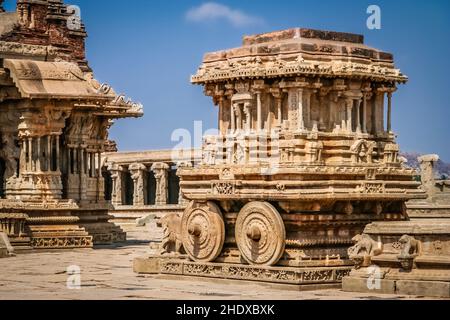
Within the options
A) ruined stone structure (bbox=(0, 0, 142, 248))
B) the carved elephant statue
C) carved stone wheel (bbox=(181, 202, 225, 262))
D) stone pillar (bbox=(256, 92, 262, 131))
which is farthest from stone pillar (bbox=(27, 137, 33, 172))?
the carved elephant statue

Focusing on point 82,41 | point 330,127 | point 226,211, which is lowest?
point 226,211

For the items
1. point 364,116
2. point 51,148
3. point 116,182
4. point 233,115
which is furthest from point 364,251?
point 116,182

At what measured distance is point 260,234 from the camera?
22125 mm

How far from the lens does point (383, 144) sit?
24.0 meters

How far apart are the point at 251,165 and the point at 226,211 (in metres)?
1.08

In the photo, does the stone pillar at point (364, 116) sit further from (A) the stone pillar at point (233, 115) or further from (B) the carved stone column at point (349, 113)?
(A) the stone pillar at point (233, 115)

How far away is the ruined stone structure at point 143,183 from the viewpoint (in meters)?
47.3

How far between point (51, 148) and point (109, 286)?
12.8 meters

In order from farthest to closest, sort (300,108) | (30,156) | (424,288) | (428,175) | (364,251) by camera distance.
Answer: (428,175)
(30,156)
(300,108)
(364,251)
(424,288)

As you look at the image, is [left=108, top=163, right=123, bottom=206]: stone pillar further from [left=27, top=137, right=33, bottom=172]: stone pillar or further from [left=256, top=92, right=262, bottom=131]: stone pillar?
[left=256, top=92, right=262, bottom=131]: stone pillar

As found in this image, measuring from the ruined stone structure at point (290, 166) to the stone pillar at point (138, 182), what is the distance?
24188 mm

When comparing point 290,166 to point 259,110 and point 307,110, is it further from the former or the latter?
point 259,110

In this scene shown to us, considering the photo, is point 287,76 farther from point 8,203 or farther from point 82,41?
point 82,41
